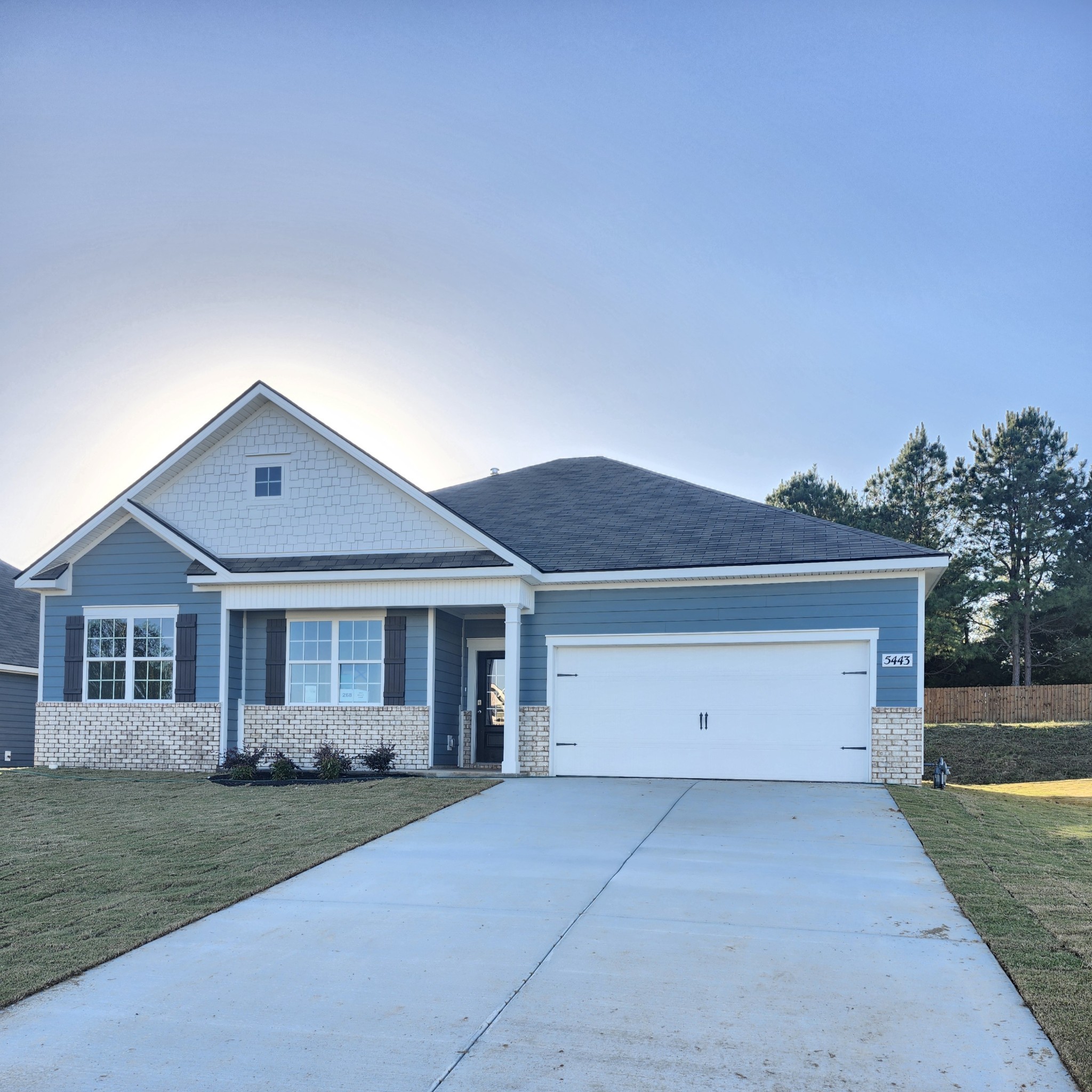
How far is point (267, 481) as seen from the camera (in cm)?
1720

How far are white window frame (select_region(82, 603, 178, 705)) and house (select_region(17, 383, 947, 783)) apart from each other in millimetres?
38

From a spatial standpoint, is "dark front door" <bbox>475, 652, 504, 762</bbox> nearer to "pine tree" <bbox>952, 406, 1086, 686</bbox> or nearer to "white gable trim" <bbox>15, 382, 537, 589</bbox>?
"white gable trim" <bbox>15, 382, 537, 589</bbox>

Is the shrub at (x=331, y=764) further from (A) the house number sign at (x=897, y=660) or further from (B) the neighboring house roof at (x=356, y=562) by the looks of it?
(A) the house number sign at (x=897, y=660)

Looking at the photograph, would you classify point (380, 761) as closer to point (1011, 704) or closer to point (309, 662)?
point (309, 662)

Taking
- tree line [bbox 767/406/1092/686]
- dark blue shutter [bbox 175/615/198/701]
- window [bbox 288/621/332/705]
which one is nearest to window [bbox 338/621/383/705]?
window [bbox 288/621/332/705]

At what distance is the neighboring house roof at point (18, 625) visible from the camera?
24594 millimetres

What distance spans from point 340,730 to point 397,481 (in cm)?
410

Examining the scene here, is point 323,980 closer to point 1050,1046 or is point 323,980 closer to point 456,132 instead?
point 1050,1046

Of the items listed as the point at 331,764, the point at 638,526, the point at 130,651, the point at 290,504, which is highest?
the point at 290,504

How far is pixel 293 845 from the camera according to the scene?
31.8 ft

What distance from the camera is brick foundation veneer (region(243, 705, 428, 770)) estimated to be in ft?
52.6

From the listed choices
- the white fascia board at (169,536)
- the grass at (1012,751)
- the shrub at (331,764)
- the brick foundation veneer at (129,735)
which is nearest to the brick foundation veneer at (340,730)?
the shrub at (331,764)

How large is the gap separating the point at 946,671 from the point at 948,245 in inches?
1122

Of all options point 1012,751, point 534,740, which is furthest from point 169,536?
point 1012,751
